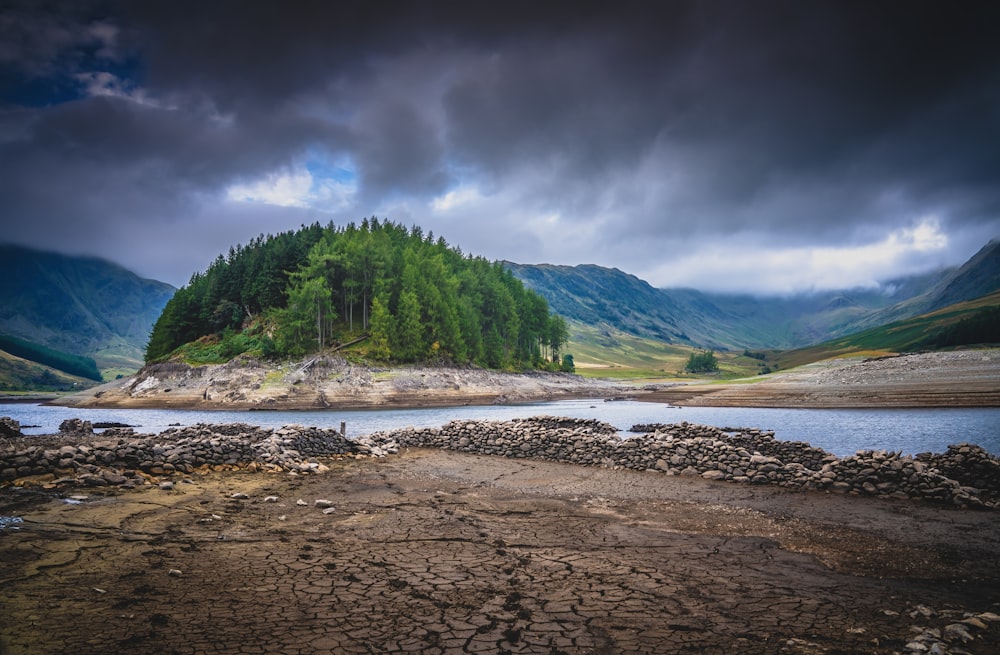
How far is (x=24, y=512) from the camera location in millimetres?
13102

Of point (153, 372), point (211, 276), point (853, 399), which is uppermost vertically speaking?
→ point (211, 276)

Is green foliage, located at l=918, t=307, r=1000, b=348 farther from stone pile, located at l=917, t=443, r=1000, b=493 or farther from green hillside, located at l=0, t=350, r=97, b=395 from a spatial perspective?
green hillside, located at l=0, t=350, r=97, b=395

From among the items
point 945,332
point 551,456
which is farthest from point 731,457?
point 945,332

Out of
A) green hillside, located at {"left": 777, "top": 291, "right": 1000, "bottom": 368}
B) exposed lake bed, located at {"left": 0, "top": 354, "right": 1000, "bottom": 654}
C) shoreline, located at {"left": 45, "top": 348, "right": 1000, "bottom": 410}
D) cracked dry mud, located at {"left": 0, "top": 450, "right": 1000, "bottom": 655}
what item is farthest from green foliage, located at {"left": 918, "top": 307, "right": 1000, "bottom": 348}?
cracked dry mud, located at {"left": 0, "top": 450, "right": 1000, "bottom": 655}

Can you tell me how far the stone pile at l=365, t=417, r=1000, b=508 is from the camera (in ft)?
55.3

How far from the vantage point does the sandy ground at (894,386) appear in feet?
166

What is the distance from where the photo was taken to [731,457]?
2106 centimetres

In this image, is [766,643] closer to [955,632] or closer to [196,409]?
[955,632]

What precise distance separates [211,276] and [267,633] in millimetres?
114043

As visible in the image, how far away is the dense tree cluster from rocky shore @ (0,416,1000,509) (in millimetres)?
51125

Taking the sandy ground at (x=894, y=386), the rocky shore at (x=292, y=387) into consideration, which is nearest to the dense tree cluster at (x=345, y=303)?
the rocky shore at (x=292, y=387)

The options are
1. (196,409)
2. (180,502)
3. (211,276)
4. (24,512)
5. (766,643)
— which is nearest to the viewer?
(766,643)

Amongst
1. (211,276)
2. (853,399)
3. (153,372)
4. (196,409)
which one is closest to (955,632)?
(853,399)

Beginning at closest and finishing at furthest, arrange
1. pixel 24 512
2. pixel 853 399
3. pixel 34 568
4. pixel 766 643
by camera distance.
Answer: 1. pixel 766 643
2. pixel 34 568
3. pixel 24 512
4. pixel 853 399
